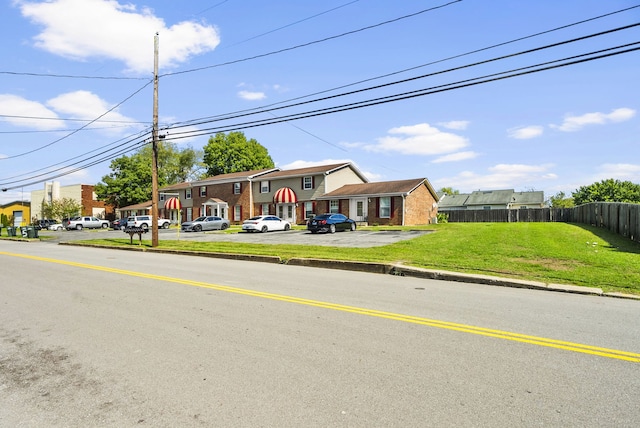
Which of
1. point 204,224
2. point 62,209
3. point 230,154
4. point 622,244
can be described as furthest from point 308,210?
point 62,209

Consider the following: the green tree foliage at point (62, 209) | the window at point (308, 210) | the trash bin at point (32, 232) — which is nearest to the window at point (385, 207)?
the window at point (308, 210)

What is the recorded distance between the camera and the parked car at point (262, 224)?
32.8 meters

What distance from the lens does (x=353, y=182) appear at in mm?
45125

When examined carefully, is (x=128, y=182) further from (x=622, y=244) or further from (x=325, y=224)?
(x=622, y=244)

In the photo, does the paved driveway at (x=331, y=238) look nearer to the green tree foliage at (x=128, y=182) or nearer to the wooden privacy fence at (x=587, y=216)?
the wooden privacy fence at (x=587, y=216)

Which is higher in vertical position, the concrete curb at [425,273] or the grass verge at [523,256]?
the grass verge at [523,256]

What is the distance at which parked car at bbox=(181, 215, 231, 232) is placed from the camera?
3803cm

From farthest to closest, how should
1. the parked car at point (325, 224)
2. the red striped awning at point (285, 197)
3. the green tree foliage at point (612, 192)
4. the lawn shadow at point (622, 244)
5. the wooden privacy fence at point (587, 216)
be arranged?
the green tree foliage at point (612, 192)
the red striped awning at point (285, 197)
the parked car at point (325, 224)
the wooden privacy fence at point (587, 216)
the lawn shadow at point (622, 244)

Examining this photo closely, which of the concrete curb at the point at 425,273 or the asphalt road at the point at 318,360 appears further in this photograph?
the concrete curb at the point at 425,273

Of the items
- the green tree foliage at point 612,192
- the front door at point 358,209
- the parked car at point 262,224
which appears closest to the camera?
the parked car at point 262,224

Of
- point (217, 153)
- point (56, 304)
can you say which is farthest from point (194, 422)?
point (217, 153)

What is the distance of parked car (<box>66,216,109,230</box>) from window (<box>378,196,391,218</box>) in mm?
38726

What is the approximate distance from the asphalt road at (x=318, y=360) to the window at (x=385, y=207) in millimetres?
28243

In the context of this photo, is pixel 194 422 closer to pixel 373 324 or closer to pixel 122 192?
pixel 373 324
